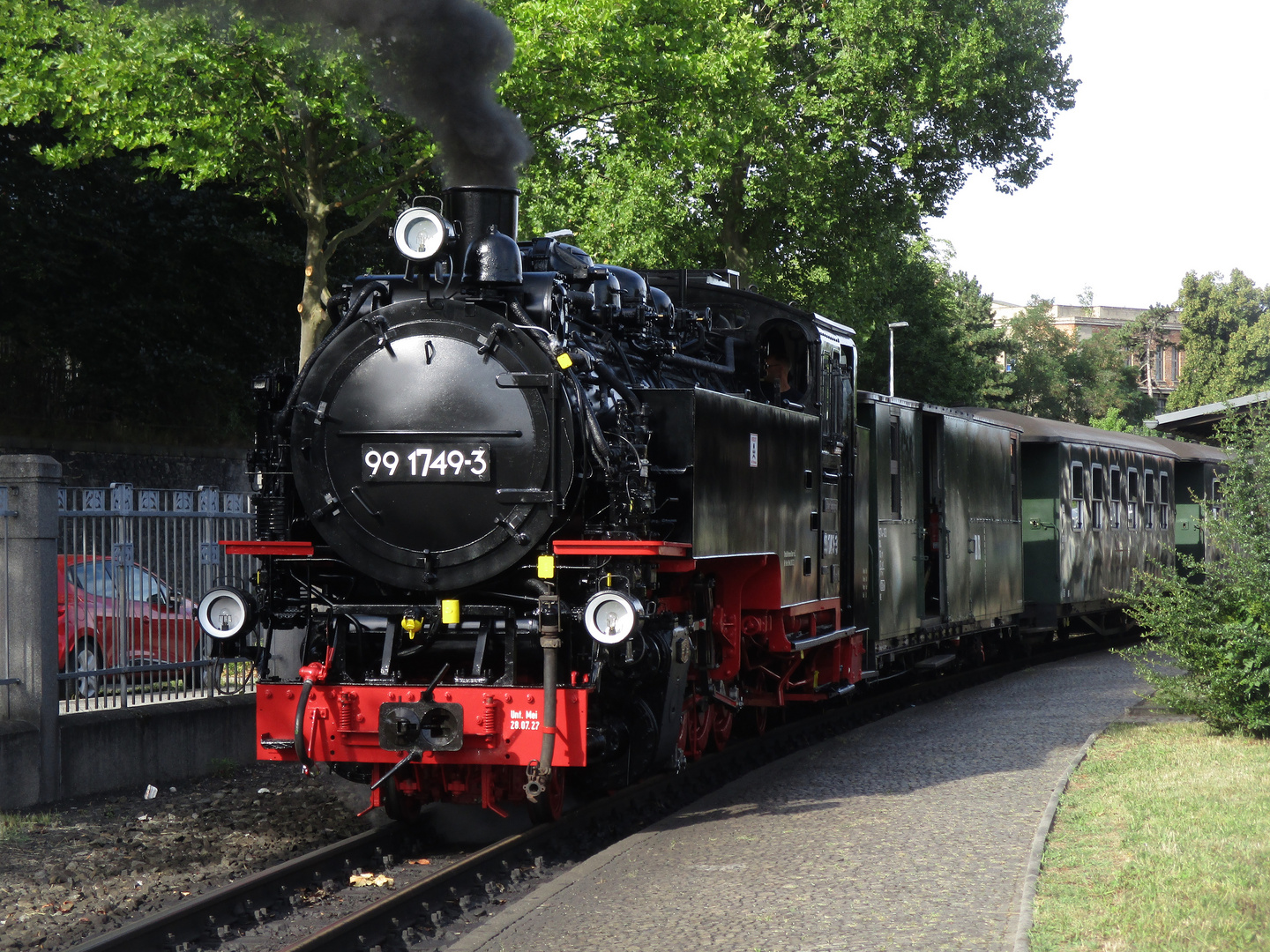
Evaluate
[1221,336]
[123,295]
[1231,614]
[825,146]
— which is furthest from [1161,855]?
[1221,336]

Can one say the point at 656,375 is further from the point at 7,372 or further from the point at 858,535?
the point at 7,372

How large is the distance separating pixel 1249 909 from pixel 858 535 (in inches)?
226

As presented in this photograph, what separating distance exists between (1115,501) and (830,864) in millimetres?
14283

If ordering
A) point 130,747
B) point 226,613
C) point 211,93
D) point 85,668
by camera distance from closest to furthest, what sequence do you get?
point 226,613
point 130,747
point 85,668
point 211,93

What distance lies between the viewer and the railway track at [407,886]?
5340 millimetres

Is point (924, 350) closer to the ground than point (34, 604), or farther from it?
farther from it

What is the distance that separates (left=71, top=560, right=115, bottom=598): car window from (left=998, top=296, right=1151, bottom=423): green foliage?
5180 centimetres

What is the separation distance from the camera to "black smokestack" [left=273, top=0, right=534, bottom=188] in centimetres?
803

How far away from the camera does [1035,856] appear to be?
6195mm

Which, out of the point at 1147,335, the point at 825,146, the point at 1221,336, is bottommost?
the point at 825,146

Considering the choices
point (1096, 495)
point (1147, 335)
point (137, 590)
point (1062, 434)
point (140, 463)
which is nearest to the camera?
point (137, 590)

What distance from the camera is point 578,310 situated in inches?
298

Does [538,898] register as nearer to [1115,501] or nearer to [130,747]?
[130,747]

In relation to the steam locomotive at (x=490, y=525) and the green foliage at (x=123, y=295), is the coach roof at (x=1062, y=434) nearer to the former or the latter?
the steam locomotive at (x=490, y=525)
